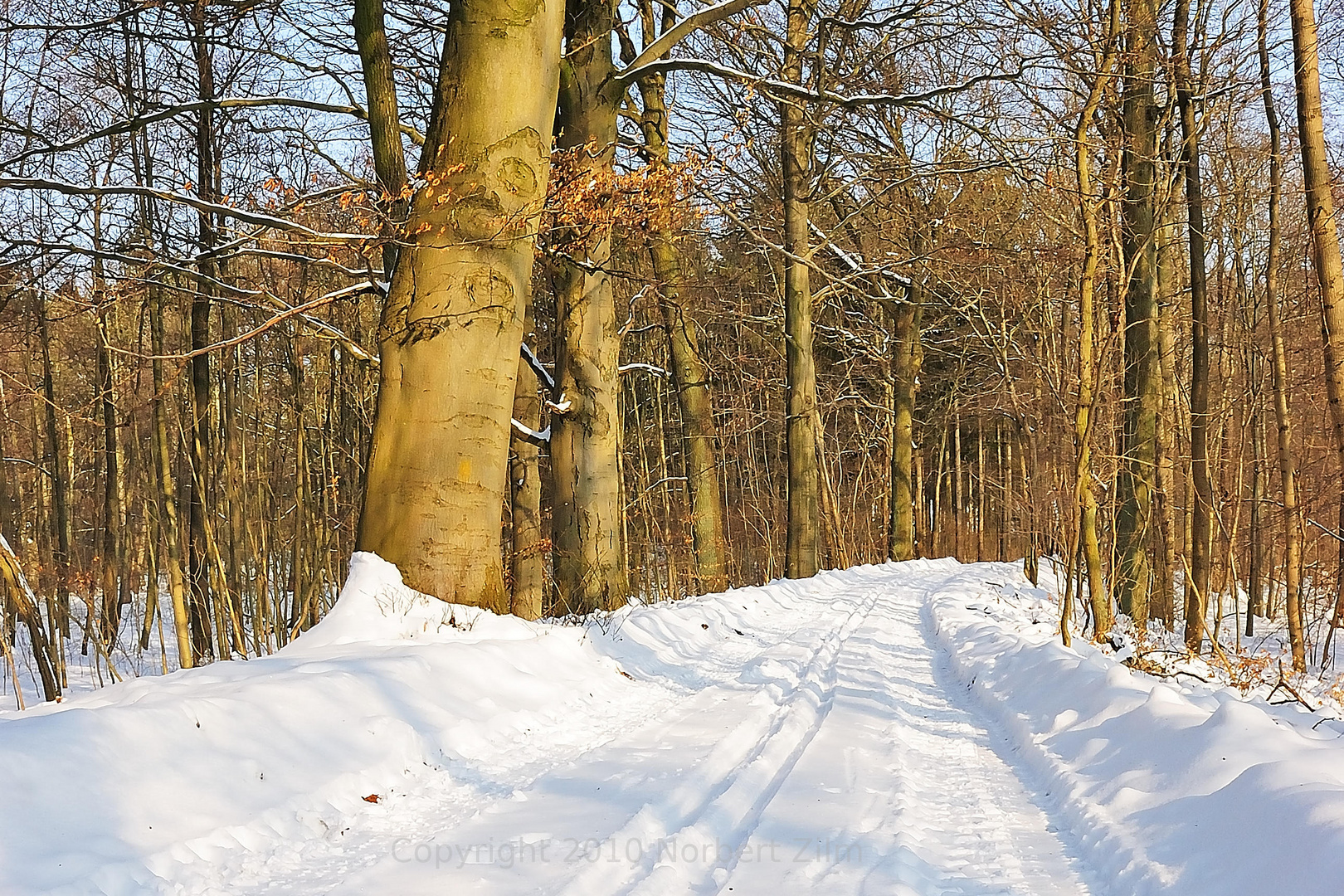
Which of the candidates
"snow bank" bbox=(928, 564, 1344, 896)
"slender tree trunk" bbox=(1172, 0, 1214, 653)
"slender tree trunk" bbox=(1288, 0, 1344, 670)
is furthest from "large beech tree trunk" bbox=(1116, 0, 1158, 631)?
"snow bank" bbox=(928, 564, 1344, 896)

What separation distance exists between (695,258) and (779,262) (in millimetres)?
2095

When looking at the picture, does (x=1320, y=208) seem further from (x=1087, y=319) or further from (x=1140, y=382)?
(x=1140, y=382)

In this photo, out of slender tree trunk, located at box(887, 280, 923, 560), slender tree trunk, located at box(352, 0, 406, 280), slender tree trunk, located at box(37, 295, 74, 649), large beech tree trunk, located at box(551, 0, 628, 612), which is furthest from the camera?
slender tree trunk, located at box(887, 280, 923, 560)

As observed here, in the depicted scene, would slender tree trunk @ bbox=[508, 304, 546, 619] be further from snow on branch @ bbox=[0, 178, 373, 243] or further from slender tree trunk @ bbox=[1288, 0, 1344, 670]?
slender tree trunk @ bbox=[1288, 0, 1344, 670]

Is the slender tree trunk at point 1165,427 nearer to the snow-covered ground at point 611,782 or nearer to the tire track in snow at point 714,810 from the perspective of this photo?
the snow-covered ground at point 611,782

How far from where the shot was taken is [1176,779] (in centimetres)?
454

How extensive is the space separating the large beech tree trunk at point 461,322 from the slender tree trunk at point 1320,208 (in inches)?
285

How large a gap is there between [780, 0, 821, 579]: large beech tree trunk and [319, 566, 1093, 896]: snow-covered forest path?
12690 millimetres

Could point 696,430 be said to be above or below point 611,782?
above

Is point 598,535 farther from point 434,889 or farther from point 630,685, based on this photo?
point 434,889

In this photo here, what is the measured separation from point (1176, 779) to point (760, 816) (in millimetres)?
1952

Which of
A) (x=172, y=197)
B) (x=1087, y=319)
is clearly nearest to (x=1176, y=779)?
(x=1087, y=319)

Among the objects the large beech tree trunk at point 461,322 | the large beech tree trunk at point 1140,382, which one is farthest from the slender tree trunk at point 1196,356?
the large beech tree trunk at point 461,322

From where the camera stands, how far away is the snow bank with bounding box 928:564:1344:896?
11.3 feet
